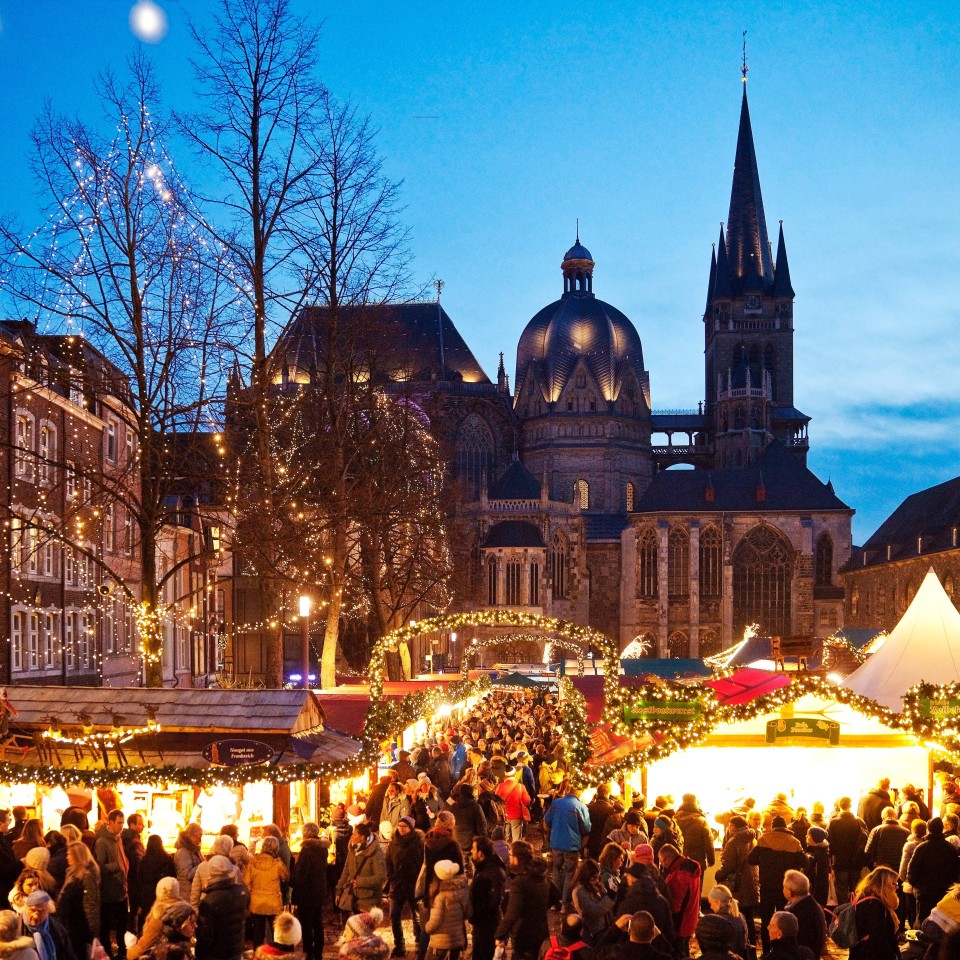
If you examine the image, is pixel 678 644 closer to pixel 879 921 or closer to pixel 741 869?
pixel 741 869

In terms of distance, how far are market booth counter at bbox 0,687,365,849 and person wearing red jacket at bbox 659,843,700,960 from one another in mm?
4650

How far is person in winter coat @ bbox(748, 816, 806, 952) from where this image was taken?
1091cm

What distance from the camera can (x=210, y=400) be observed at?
17188mm

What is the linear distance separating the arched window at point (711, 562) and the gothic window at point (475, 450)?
13634 millimetres

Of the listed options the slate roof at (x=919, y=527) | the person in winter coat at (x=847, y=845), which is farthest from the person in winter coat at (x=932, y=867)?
the slate roof at (x=919, y=527)

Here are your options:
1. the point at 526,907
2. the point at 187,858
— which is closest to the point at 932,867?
the point at 526,907

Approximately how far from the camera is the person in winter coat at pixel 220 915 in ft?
28.5

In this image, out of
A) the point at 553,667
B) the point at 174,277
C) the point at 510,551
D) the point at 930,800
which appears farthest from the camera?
the point at 510,551

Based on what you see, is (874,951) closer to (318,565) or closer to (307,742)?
(307,742)

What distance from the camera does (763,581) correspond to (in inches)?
3100

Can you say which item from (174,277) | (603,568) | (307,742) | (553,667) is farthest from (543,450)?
(307,742)

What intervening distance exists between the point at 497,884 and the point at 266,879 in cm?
184

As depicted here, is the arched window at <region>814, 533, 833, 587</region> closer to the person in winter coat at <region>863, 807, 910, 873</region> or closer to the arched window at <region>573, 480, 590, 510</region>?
the arched window at <region>573, 480, 590, 510</region>

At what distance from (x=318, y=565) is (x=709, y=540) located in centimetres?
5588
